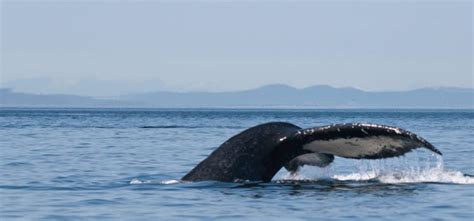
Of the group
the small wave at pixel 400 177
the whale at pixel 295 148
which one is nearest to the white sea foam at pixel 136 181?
the small wave at pixel 400 177

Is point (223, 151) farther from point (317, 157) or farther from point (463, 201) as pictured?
point (463, 201)

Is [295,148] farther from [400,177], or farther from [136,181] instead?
[136,181]

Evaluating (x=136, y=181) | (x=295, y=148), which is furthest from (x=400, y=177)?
(x=136, y=181)

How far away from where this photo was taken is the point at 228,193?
12242mm

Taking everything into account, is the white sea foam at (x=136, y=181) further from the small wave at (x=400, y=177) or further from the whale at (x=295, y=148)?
the whale at (x=295, y=148)

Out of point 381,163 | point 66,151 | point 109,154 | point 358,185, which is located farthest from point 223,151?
point 66,151

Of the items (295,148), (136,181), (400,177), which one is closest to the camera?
(295,148)

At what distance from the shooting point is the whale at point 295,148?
11.3 metres

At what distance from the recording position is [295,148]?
39.0 ft

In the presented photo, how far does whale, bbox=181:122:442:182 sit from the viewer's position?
37.2 ft

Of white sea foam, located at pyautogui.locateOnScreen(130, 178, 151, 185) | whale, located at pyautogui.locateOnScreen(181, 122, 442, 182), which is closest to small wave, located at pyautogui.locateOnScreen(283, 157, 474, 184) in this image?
whale, located at pyautogui.locateOnScreen(181, 122, 442, 182)

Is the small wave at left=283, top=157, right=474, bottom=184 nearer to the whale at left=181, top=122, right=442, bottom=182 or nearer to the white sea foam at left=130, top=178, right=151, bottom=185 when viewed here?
the whale at left=181, top=122, right=442, bottom=182

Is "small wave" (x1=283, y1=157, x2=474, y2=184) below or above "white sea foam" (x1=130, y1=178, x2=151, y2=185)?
above

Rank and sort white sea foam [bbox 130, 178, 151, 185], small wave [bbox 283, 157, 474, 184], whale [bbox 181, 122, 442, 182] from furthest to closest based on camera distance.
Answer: white sea foam [bbox 130, 178, 151, 185] < small wave [bbox 283, 157, 474, 184] < whale [bbox 181, 122, 442, 182]
